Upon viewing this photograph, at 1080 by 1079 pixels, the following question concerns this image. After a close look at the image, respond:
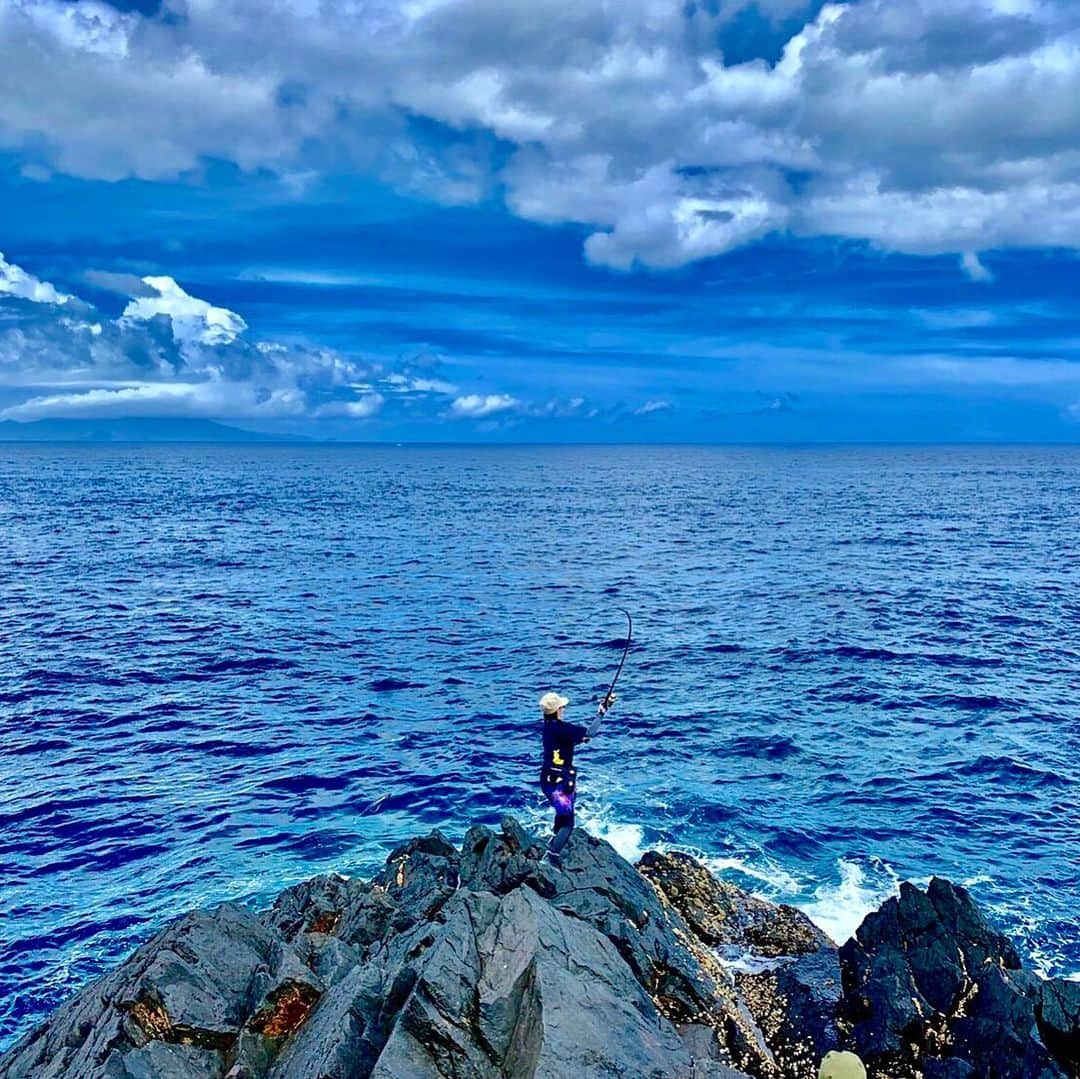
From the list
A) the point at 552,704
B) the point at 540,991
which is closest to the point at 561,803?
the point at 552,704

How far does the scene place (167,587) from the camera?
59750 mm

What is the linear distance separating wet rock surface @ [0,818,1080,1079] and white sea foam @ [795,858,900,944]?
7.04 feet

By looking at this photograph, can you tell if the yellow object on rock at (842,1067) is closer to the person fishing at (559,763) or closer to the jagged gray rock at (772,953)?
the jagged gray rock at (772,953)

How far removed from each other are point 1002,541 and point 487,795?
71.6 meters

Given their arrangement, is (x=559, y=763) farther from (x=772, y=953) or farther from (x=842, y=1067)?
(x=842, y=1067)

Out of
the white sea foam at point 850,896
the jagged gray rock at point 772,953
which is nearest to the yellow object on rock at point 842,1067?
the jagged gray rock at point 772,953

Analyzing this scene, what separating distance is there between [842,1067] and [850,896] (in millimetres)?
14941

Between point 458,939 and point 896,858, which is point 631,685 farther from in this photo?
point 458,939

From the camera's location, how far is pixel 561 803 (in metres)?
18.1

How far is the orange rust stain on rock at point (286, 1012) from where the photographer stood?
1304 centimetres

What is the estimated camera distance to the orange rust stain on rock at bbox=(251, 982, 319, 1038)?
42.8 feet

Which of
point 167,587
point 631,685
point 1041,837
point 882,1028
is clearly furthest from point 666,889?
point 167,587

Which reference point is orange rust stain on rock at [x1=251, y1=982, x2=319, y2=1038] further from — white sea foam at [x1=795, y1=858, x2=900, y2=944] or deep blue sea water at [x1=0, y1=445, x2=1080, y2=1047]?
white sea foam at [x1=795, y1=858, x2=900, y2=944]

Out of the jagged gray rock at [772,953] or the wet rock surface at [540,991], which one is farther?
the jagged gray rock at [772,953]
